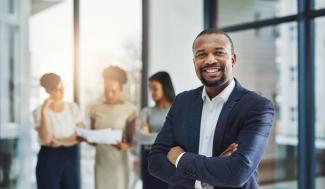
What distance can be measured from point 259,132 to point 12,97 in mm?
2378

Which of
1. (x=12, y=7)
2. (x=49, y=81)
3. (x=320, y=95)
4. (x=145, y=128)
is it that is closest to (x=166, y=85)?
(x=145, y=128)

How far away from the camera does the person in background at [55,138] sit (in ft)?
10.4

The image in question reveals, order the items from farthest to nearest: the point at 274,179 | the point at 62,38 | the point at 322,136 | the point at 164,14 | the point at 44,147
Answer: the point at 274,179 < the point at 164,14 < the point at 322,136 < the point at 62,38 < the point at 44,147

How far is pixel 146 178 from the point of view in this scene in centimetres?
338

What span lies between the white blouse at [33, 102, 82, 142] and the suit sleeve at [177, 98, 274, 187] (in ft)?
6.40

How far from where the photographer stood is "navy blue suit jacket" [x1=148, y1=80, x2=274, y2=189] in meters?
1.39

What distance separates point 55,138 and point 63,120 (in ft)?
0.49

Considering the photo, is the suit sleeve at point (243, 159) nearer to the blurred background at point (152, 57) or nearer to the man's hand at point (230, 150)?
the man's hand at point (230, 150)

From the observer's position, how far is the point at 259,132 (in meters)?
1.41

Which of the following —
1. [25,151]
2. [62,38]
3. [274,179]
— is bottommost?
[274,179]

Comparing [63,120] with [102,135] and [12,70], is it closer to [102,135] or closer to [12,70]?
[102,135]

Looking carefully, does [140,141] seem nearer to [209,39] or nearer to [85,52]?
[85,52]

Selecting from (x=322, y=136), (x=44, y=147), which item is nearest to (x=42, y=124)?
(x=44, y=147)

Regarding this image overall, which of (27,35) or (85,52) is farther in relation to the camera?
(85,52)
